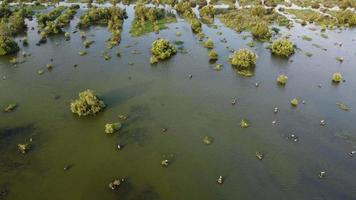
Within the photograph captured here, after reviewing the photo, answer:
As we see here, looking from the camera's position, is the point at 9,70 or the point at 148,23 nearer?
the point at 9,70

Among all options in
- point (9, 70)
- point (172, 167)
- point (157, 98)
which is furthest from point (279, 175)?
point (9, 70)

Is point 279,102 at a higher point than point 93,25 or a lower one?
lower

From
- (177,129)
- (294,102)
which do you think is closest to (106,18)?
(177,129)

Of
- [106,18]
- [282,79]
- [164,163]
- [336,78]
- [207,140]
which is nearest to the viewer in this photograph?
[164,163]

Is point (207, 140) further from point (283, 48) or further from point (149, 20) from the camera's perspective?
point (149, 20)

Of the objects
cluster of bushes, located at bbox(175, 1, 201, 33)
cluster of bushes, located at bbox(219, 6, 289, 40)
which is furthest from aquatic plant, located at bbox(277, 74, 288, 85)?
cluster of bushes, located at bbox(175, 1, 201, 33)

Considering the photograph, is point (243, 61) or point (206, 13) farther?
point (206, 13)

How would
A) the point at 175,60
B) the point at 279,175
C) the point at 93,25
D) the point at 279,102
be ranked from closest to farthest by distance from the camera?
the point at 279,175 < the point at 279,102 < the point at 175,60 < the point at 93,25

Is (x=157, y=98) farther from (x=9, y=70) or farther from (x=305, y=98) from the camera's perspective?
(x=9, y=70)
